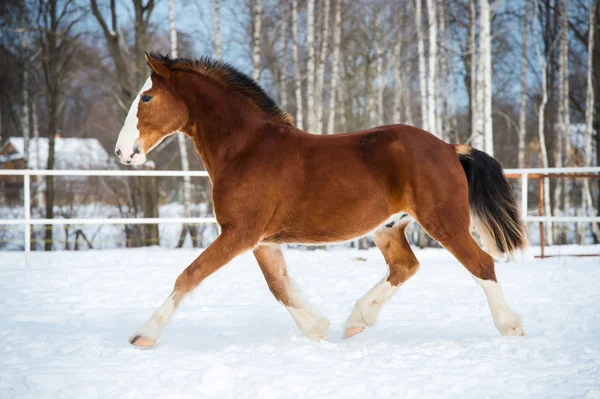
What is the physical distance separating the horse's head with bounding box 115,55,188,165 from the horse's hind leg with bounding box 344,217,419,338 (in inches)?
64.9

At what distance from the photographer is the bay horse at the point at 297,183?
3467 millimetres

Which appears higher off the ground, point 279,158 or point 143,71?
point 143,71

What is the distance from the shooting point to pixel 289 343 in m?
3.51

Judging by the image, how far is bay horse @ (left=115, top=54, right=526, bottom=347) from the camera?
3467 millimetres

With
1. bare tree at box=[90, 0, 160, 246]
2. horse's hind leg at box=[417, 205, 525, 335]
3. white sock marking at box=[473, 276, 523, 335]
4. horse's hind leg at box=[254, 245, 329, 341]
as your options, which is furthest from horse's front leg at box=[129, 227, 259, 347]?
bare tree at box=[90, 0, 160, 246]

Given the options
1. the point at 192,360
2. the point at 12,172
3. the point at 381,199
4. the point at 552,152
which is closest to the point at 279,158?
the point at 381,199

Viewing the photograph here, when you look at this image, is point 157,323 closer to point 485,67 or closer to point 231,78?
point 231,78

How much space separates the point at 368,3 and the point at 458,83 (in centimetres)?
587

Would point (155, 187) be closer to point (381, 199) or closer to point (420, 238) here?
point (420, 238)

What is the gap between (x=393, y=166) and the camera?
3543 millimetres

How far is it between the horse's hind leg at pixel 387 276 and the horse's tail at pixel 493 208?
478mm

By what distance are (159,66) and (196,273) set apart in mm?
1379

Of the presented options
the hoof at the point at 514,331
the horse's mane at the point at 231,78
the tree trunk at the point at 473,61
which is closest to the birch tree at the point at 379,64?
the tree trunk at the point at 473,61

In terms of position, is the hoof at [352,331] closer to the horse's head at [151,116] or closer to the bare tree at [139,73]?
the horse's head at [151,116]
